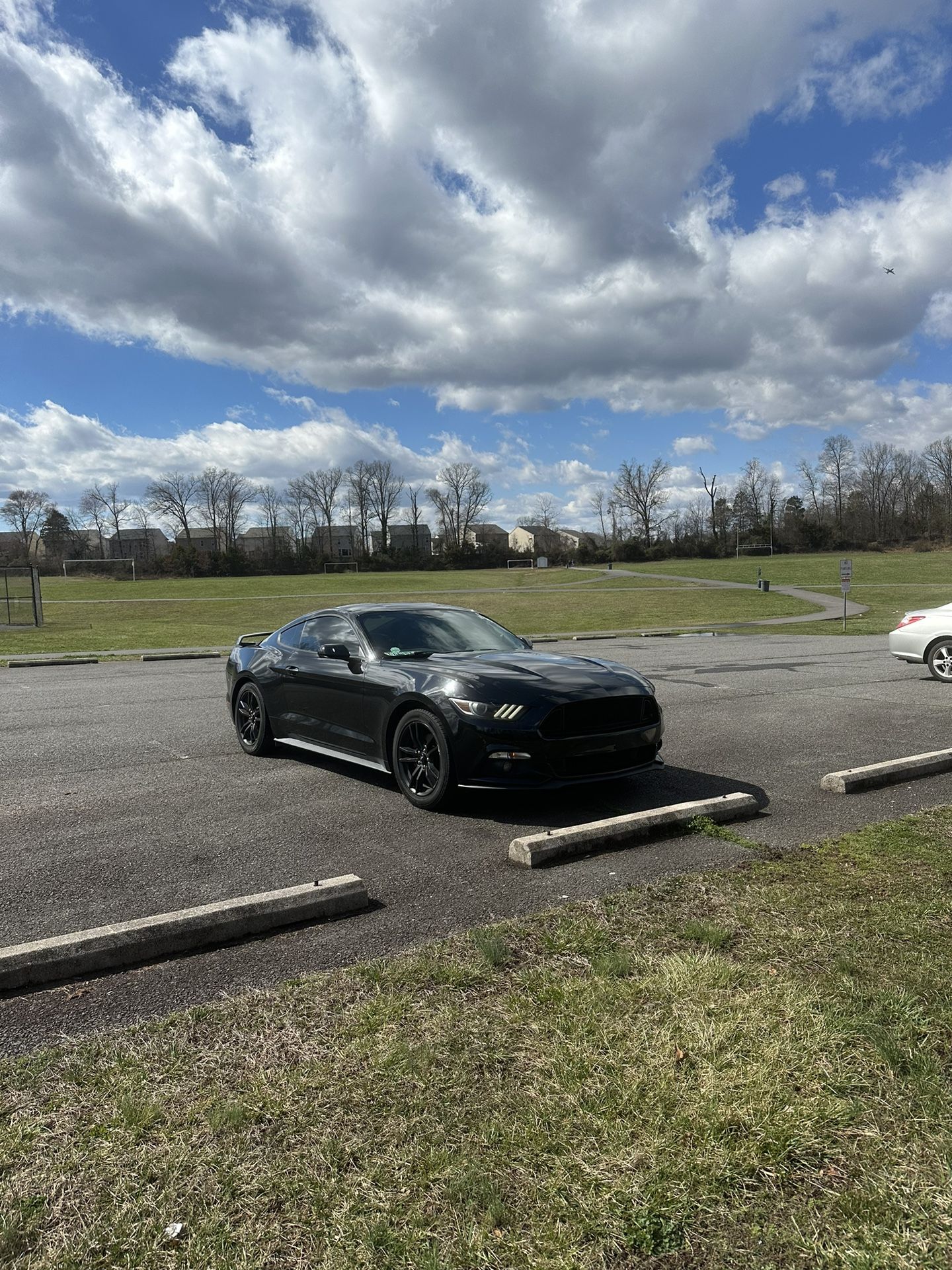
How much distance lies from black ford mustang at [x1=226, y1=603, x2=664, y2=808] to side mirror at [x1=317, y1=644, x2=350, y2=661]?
0.01m

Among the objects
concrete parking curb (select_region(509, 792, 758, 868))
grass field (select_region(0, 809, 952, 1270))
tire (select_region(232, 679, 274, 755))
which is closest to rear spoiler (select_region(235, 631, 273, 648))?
tire (select_region(232, 679, 274, 755))

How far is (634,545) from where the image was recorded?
97.0 metres

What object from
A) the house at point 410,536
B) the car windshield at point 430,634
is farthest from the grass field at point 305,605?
the house at point 410,536

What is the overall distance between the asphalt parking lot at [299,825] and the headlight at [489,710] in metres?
0.56

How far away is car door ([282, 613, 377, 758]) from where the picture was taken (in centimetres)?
656

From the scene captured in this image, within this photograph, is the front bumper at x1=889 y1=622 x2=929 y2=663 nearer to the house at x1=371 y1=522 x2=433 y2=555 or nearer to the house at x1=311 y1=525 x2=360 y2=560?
the house at x1=311 y1=525 x2=360 y2=560

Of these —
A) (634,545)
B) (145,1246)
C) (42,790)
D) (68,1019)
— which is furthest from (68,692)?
(634,545)

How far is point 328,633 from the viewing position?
7363 millimetres

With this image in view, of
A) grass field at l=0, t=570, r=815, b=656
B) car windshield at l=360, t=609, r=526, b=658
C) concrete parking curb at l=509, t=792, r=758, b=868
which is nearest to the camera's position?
concrete parking curb at l=509, t=792, r=758, b=868

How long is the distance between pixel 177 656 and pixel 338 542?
95172mm

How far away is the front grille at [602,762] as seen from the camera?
18.1ft

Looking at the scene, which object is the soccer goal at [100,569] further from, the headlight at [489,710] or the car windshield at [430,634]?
the headlight at [489,710]

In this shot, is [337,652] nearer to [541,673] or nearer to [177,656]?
[541,673]

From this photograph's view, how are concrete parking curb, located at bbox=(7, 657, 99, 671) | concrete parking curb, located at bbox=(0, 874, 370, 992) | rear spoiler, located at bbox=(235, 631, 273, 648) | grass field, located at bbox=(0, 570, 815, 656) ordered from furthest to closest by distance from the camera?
1. grass field, located at bbox=(0, 570, 815, 656)
2. concrete parking curb, located at bbox=(7, 657, 99, 671)
3. rear spoiler, located at bbox=(235, 631, 273, 648)
4. concrete parking curb, located at bbox=(0, 874, 370, 992)
